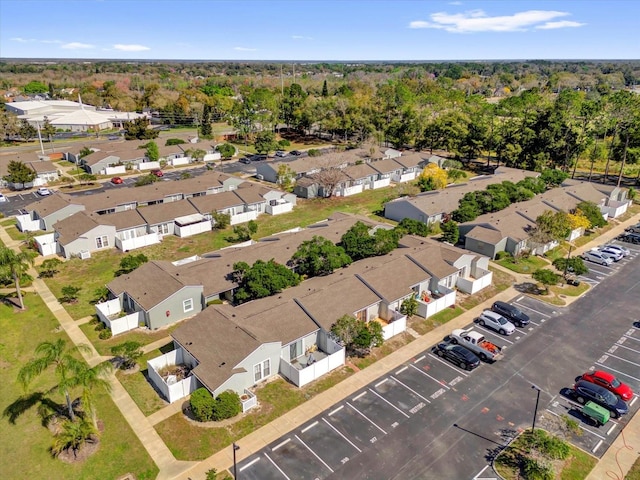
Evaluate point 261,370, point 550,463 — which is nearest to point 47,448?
point 261,370

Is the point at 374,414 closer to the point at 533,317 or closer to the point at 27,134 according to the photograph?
the point at 533,317

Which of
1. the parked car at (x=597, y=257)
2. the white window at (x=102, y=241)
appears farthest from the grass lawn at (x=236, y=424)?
the parked car at (x=597, y=257)

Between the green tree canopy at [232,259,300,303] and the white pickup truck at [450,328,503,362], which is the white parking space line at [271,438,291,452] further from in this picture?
the white pickup truck at [450,328,503,362]

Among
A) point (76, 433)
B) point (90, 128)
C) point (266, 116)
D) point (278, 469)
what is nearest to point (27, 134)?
point (90, 128)

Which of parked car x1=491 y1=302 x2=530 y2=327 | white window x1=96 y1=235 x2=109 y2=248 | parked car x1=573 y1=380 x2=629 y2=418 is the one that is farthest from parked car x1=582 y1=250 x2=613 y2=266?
white window x1=96 y1=235 x2=109 y2=248

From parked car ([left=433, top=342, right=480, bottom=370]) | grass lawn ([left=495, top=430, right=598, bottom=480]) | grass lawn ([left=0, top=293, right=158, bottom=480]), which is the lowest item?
grass lawn ([left=0, top=293, right=158, bottom=480])

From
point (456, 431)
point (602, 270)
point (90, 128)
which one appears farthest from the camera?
point (90, 128)
